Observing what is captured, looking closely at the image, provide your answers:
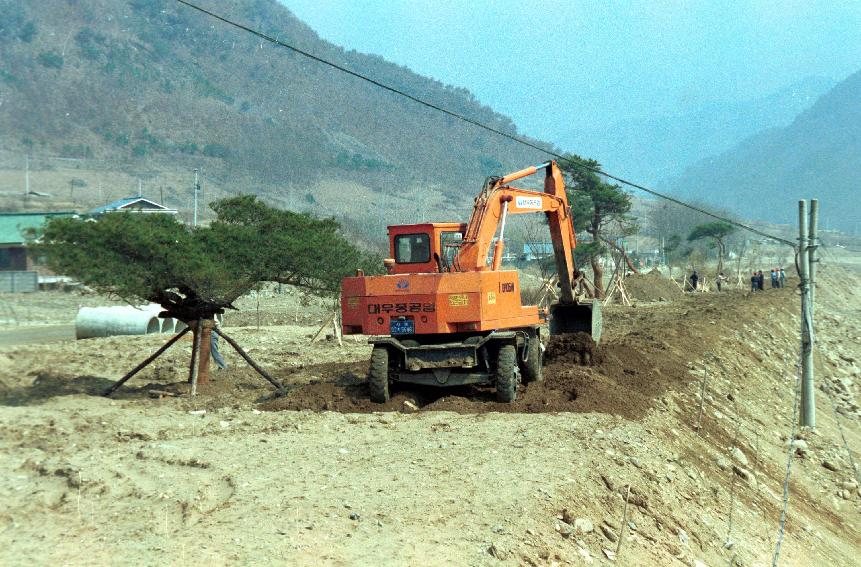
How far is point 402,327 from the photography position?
45.3 feet

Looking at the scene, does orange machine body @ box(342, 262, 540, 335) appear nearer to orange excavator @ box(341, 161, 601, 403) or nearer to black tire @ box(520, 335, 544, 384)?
orange excavator @ box(341, 161, 601, 403)

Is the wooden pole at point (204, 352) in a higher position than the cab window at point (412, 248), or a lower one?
lower

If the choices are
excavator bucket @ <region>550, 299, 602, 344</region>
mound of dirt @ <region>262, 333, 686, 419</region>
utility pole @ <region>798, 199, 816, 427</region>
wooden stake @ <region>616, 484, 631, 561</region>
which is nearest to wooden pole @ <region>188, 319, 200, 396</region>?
mound of dirt @ <region>262, 333, 686, 419</region>

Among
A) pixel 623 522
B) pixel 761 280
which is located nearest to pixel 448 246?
pixel 623 522

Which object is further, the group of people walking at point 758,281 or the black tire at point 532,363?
the group of people walking at point 758,281

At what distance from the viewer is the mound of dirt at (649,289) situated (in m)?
49.6

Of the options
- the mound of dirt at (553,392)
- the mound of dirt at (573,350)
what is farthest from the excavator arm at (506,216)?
the mound of dirt at (553,392)

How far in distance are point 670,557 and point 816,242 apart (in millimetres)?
12546

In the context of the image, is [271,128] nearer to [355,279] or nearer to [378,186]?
[378,186]

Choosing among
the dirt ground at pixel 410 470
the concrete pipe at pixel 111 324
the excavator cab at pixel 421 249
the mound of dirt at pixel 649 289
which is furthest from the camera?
the mound of dirt at pixel 649 289

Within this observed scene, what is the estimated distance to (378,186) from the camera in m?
129

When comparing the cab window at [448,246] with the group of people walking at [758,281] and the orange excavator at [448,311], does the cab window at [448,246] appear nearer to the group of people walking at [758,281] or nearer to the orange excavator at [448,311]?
the orange excavator at [448,311]

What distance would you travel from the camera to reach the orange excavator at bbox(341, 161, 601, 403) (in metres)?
13.6

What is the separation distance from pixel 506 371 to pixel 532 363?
5.07 ft
